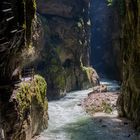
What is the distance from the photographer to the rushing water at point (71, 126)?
30.6 metres

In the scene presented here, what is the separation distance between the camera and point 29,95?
2770cm

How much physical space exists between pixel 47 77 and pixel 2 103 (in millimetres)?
36138

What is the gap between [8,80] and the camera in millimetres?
22422

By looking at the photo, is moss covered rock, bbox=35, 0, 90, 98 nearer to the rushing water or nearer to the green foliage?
the rushing water

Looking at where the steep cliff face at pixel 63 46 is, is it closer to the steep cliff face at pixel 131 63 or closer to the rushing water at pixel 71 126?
the rushing water at pixel 71 126

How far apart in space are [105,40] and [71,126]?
207 feet

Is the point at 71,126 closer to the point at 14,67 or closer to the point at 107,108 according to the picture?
the point at 107,108

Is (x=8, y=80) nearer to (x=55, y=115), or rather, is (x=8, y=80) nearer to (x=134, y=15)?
(x=134, y=15)

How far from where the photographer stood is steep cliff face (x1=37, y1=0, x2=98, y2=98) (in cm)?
5875

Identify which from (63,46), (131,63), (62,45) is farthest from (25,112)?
→ (63,46)

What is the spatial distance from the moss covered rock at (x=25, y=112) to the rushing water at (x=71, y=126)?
154 centimetres

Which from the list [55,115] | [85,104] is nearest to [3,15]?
[55,115]

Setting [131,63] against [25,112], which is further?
[131,63]

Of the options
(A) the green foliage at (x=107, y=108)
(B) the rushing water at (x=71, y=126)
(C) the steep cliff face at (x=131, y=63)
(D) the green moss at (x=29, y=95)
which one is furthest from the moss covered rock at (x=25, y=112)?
(A) the green foliage at (x=107, y=108)
